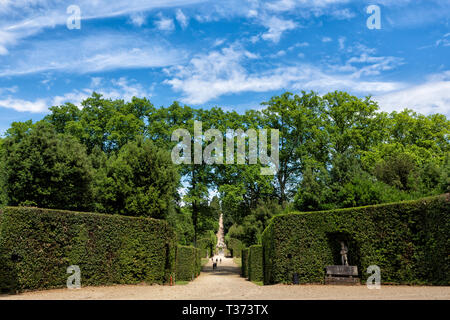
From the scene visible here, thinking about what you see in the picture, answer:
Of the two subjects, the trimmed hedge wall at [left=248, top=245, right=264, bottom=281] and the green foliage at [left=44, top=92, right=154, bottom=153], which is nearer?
the trimmed hedge wall at [left=248, top=245, right=264, bottom=281]

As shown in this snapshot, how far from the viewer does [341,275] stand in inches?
642

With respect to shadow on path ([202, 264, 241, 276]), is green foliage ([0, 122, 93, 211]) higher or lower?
higher

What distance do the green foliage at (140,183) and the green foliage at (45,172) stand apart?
126 inches

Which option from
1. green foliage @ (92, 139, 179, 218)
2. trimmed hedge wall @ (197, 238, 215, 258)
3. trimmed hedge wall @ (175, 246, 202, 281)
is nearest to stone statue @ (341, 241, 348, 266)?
green foliage @ (92, 139, 179, 218)

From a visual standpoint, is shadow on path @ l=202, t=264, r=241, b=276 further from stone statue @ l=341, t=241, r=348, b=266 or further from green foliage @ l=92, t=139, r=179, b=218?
stone statue @ l=341, t=241, r=348, b=266

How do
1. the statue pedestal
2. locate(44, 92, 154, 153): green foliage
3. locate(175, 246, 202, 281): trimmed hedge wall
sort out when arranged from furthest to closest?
locate(44, 92, 154, 153): green foliage → locate(175, 246, 202, 281): trimmed hedge wall → the statue pedestal

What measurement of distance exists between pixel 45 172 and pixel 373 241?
22.2 metres

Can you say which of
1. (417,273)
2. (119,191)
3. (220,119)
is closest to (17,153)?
(119,191)

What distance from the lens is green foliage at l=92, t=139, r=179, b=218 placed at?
22.2 meters

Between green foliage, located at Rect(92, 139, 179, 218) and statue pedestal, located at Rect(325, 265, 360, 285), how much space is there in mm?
11257

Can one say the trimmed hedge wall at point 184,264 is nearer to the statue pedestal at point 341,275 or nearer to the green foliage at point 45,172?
the green foliage at point 45,172
